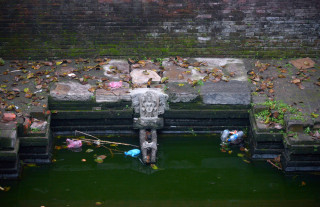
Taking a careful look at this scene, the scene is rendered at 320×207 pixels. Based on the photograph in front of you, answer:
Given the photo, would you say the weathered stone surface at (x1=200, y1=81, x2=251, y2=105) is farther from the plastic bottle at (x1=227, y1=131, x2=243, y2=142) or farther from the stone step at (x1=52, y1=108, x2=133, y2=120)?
the stone step at (x1=52, y1=108, x2=133, y2=120)

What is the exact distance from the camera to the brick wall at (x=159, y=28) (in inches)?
363

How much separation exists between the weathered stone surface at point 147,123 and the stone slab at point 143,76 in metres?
0.92

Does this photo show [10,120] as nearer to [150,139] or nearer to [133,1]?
[150,139]

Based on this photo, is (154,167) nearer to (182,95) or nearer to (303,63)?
(182,95)

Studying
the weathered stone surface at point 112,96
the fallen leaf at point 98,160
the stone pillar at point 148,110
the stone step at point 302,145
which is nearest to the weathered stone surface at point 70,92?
the weathered stone surface at point 112,96

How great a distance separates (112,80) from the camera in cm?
869

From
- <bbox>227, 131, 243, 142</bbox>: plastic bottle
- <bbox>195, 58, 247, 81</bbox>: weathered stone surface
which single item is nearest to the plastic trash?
<bbox>227, 131, 243, 142</bbox>: plastic bottle

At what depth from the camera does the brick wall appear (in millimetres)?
9219

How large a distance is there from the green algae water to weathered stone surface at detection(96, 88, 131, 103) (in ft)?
3.28

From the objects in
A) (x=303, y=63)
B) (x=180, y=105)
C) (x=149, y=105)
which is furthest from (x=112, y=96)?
(x=303, y=63)

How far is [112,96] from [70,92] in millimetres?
866

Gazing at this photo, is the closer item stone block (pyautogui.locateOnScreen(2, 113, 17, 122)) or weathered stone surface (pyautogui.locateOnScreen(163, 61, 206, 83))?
stone block (pyautogui.locateOnScreen(2, 113, 17, 122))

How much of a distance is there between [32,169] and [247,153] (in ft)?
13.7

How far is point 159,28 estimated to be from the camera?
9.45 meters
